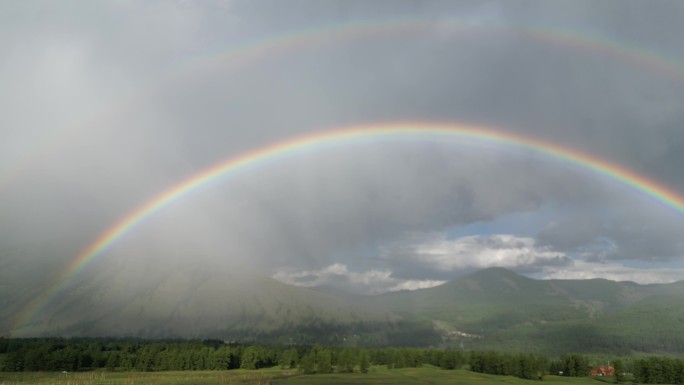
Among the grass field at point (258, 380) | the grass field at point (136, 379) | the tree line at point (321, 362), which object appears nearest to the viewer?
the grass field at point (136, 379)

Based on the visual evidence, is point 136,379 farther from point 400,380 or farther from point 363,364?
point 363,364

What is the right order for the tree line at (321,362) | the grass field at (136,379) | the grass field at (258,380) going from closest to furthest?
the grass field at (136,379) < the grass field at (258,380) < the tree line at (321,362)

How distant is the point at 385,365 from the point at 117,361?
96.1 meters

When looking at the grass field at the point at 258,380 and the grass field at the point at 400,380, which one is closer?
the grass field at the point at 258,380

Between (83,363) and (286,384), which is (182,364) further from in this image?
(286,384)

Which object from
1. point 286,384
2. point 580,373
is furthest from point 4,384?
point 580,373

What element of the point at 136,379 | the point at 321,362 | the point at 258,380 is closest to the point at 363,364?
the point at 321,362

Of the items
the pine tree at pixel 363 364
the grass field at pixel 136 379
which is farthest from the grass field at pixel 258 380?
the pine tree at pixel 363 364

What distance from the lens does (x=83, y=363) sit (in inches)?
6713

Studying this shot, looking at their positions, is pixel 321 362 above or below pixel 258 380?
above

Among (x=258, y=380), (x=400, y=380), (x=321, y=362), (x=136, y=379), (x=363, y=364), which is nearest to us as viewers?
(x=258, y=380)

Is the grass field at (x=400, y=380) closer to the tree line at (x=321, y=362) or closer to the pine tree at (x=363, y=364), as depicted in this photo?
the pine tree at (x=363, y=364)

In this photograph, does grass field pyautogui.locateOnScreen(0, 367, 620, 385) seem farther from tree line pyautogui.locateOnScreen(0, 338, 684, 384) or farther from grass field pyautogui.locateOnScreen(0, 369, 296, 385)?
tree line pyautogui.locateOnScreen(0, 338, 684, 384)

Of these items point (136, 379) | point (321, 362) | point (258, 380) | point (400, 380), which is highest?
point (400, 380)
